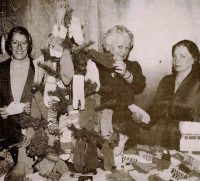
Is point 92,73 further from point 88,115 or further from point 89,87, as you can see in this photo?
point 88,115

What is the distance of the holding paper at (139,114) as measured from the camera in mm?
3559

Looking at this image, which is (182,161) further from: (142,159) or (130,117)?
(130,117)

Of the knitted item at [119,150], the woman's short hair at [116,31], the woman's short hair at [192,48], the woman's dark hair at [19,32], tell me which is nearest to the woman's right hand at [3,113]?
the woman's dark hair at [19,32]

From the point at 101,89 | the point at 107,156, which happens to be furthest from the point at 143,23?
the point at 107,156

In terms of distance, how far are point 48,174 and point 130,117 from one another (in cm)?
101

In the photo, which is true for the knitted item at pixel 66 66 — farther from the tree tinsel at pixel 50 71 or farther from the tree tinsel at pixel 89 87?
the tree tinsel at pixel 89 87

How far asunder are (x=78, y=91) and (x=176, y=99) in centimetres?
100

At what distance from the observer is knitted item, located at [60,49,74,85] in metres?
3.40

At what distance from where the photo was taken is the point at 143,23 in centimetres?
351

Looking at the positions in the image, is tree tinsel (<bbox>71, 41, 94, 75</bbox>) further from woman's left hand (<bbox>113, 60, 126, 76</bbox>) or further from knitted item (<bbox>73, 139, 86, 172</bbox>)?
knitted item (<bbox>73, 139, 86, 172</bbox>)

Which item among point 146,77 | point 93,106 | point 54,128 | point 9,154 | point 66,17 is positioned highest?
point 66,17

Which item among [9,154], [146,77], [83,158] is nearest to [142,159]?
[83,158]

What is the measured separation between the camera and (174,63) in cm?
352

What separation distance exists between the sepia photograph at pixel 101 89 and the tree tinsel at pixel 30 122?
0.01 m
